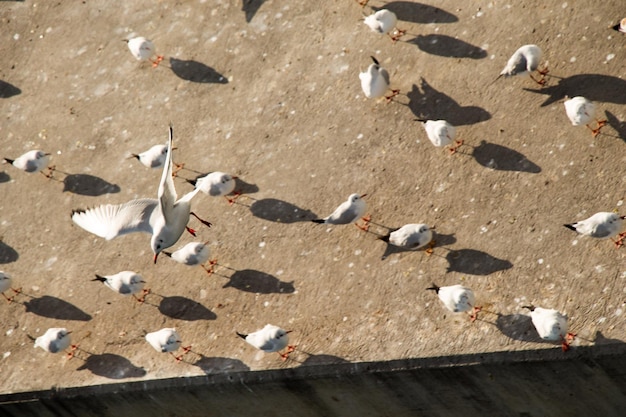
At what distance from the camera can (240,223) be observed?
12.0m

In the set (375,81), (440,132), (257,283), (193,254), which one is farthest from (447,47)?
(193,254)

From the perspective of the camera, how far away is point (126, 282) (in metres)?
11.4

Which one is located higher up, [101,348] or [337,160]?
[337,160]

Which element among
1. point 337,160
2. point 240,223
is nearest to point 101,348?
point 240,223

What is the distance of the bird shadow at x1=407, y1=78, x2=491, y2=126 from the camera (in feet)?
38.0

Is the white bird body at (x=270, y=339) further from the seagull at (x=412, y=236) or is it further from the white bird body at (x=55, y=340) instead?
the white bird body at (x=55, y=340)

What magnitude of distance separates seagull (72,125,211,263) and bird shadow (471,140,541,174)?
3.38 m

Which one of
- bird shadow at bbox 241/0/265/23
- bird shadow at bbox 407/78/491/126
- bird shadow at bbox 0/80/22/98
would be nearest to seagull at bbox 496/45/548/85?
bird shadow at bbox 407/78/491/126

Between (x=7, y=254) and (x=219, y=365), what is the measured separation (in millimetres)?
4191

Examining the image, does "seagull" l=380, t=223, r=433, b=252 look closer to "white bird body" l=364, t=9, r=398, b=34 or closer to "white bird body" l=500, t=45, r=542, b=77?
"white bird body" l=500, t=45, r=542, b=77

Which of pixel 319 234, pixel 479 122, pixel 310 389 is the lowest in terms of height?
pixel 310 389

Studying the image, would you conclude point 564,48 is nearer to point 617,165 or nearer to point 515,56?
point 515,56

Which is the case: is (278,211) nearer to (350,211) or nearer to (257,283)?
(257,283)

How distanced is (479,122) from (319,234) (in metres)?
2.39
